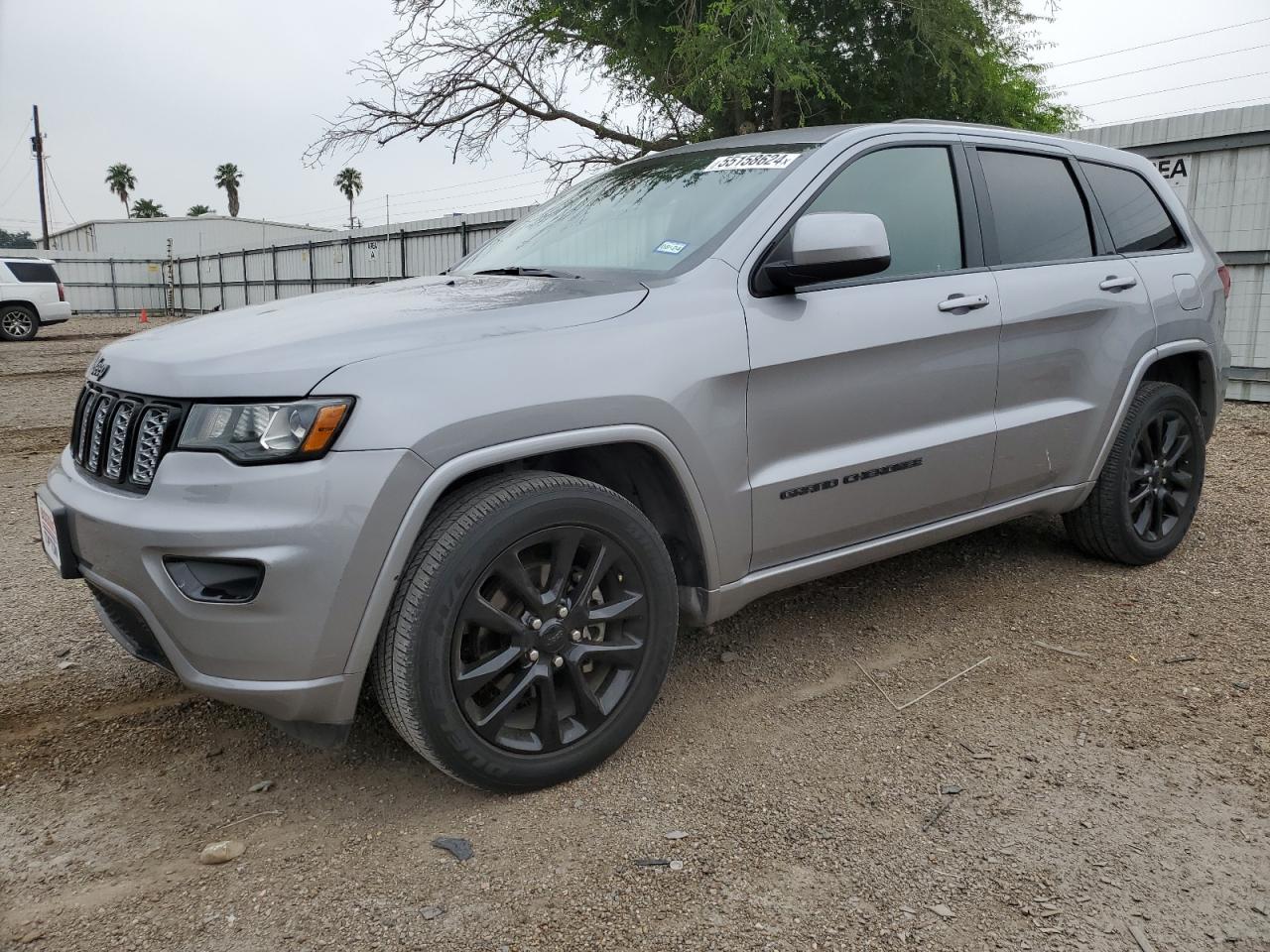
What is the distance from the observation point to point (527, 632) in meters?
2.51

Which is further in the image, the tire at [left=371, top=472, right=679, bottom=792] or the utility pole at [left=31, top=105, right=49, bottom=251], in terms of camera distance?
the utility pole at [left=31, top=105, right=49, bottom=251]

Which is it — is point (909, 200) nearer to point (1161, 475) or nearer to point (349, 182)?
point (1161, 475)

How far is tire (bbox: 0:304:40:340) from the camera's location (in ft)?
65.4

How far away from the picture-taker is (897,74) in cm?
1702

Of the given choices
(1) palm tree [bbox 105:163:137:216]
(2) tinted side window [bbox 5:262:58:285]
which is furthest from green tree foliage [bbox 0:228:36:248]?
(2) tinted side window [bbox 5:262:58:285]

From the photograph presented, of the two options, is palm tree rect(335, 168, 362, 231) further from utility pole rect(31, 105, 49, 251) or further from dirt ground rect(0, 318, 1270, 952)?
dirt ground rect(0, 318, 1270, 952)

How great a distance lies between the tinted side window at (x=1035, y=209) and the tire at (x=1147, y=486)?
745 millimetres

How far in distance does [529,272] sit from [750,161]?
830mm

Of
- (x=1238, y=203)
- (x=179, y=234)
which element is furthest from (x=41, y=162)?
(x=1238, y=203)

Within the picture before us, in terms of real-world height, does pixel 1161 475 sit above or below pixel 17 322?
below

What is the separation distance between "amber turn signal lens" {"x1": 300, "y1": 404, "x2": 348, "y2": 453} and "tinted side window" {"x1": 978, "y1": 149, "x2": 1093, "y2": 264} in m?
2.53

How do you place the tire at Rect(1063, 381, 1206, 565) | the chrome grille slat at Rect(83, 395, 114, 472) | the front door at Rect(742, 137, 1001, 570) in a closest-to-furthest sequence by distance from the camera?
the chrome grille slat at Rect(83, 395, 114, 472)
the front door at Rect(742, 137, 1001, 570)
the tire at Rect(1063, 381, 1206, 565)

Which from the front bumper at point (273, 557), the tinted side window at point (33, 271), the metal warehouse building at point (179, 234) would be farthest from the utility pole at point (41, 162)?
the front bumper at point (273, 557)

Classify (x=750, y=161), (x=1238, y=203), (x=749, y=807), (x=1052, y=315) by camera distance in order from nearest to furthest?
(x=749, y=807) < (x=750, y=161) < (x=1052, y=315) < (x=1238, y=203)
